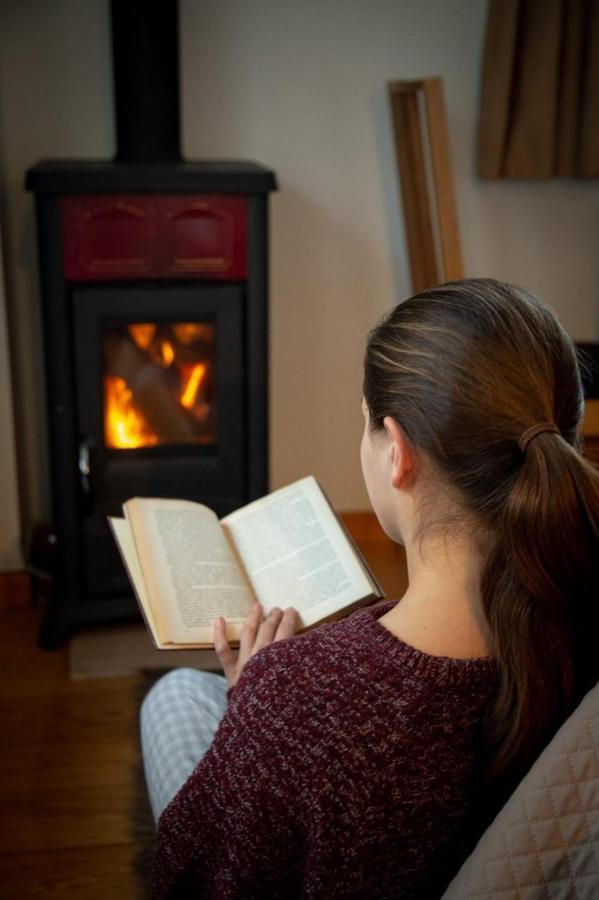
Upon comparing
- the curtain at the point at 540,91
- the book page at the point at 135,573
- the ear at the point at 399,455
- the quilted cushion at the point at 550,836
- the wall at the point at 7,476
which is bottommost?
the wall at the point at 7,476

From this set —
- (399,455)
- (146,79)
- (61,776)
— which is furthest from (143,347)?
(399,455)

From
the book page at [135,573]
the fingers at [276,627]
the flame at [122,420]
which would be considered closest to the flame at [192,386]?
the flame at [122,420]

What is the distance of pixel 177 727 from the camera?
1377 millimetres

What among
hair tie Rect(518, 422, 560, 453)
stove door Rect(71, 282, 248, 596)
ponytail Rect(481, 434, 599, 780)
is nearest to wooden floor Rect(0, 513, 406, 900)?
stove door Rect(71, 282, 248, 596)

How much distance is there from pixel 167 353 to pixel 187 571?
1.20 metres

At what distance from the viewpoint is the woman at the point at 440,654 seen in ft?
2.75

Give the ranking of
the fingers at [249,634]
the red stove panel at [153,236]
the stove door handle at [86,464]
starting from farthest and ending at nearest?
the stove door handle at [86,464]
the red stove panel at [153,236]
the fingers at [249,634]

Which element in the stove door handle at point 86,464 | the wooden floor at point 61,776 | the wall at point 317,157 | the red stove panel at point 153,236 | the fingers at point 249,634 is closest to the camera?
the fingers at point 249,634

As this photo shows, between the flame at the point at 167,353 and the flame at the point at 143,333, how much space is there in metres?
0.03

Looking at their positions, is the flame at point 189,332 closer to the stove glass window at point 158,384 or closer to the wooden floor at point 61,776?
the stove glass window at point 158,384

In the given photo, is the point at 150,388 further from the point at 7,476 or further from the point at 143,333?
the point at 7,476

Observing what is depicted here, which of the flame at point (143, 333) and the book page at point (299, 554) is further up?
the flame at point (143, 333)

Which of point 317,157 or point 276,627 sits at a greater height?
point 317,157

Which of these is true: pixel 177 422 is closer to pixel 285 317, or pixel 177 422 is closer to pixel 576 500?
pixel 285 317
